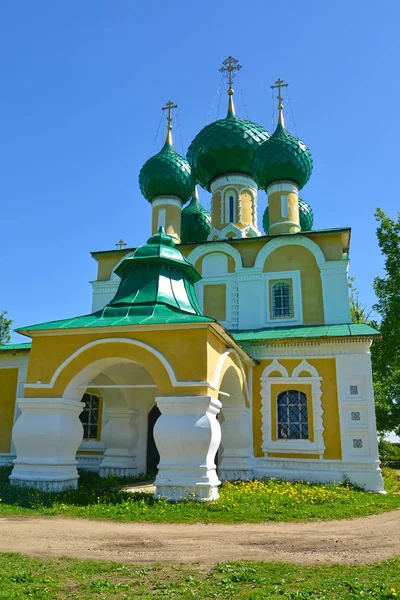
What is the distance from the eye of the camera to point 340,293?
11625 millimetres

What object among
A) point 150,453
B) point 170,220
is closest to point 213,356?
point 150,453

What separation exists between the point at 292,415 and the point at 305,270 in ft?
11.6

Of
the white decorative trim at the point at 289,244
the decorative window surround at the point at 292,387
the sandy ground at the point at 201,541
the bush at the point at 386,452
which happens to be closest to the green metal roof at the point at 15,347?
the decorative window surround at the point at 292,387

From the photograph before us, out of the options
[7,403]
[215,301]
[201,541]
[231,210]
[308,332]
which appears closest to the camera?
[201,541]

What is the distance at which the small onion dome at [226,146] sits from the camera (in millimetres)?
14539

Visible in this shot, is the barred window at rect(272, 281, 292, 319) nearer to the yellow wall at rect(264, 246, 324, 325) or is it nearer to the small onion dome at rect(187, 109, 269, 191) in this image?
the yellow wall at rect(264, 246, 324, 325)

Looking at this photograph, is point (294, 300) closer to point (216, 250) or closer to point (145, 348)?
point (216, 250)

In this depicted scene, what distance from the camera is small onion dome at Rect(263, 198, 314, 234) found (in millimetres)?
17172

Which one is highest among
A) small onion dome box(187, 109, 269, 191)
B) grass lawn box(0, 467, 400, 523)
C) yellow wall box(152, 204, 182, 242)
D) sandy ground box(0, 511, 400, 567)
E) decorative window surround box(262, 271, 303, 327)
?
small onion dome box(187, 109, 269, 191)

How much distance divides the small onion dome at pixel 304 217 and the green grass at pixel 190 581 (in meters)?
13.7

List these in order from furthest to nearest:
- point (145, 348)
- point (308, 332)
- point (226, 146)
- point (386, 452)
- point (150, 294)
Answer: point (386, 452) < point (226, 146) < point (308, 332) < point (150, 294) < point (145, 348)

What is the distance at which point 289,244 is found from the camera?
1242cm

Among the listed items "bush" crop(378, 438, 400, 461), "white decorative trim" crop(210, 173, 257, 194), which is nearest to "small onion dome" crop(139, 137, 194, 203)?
"white decorative trim" crop(210, 173, 257, 194)

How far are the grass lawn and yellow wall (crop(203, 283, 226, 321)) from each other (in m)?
4.80
